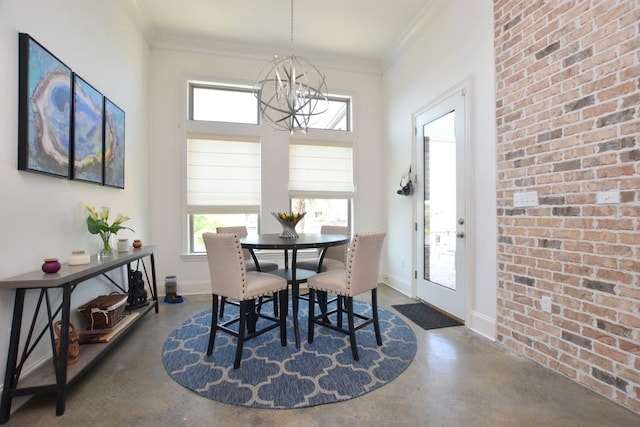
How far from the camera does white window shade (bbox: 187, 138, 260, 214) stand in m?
4.21


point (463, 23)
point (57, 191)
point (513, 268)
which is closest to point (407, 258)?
point (513, 268)

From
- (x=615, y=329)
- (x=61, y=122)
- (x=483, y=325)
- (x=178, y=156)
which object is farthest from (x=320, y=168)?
(x=615, y=329)

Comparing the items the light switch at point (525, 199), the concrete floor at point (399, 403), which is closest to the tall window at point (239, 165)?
the concrete floor at point (399, 403)

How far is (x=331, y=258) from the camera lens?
11.5 ft

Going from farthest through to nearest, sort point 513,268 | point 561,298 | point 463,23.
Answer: point 463,23, point 513,268, point 561,298

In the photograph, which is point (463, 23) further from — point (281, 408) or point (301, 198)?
point (281, 408)

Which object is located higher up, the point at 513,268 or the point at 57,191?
the point at 57,191

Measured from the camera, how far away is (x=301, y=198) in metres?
4.57

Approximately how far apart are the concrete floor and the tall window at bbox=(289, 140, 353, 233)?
2715mm

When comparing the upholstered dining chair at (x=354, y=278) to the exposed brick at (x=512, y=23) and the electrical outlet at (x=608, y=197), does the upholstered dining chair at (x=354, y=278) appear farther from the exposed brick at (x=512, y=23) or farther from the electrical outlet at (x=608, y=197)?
the exposed brick at (x=512, y=23)

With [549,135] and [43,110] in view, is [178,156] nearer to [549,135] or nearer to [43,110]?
[43,110]

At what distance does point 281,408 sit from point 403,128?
362 centimetres

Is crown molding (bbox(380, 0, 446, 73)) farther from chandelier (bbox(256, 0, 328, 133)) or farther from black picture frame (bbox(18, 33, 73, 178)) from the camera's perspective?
black picture frame (bbox(18, 33, 73, 178))

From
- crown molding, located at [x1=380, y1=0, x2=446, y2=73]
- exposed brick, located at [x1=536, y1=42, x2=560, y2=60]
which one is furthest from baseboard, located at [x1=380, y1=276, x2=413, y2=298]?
crown molding, located at [x1=380, y1=0, x2=446, y2=73]
